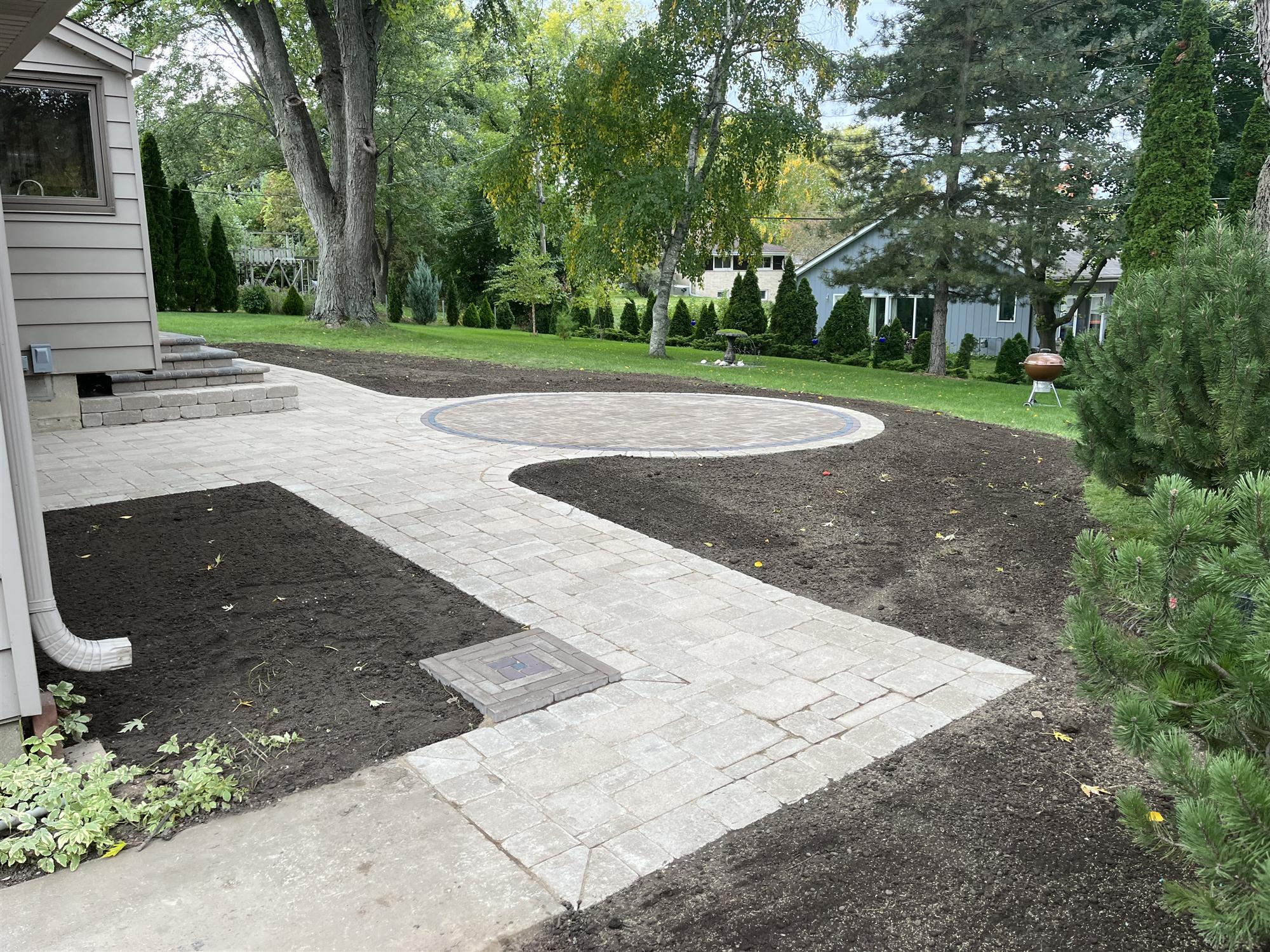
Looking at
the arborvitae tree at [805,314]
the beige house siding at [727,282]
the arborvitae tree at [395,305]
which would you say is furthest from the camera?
the beige house siding at [727,282]

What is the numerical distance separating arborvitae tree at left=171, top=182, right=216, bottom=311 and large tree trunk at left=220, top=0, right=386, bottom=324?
455cm

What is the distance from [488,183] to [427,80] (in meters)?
8.23

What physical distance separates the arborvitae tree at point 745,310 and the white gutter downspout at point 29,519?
25.7 metres

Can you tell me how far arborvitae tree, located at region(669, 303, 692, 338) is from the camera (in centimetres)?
2994

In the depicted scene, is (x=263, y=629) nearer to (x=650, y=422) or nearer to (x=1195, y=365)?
(x=1195, y=365)

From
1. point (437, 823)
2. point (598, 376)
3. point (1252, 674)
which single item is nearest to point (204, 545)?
point (437, 823)

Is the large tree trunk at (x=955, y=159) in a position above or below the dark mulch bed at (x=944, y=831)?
above

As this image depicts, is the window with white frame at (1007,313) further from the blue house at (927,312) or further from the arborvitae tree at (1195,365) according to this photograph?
the arborvitae tree at (1195,365)

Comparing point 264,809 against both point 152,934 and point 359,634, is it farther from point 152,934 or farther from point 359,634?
point 359,634

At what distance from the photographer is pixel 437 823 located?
268cm

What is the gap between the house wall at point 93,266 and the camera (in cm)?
762

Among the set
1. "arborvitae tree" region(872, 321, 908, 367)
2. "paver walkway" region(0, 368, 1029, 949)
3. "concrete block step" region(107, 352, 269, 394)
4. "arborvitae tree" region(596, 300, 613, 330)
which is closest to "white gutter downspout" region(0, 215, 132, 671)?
"paver walkway" region(0, 368, 1029, 949)

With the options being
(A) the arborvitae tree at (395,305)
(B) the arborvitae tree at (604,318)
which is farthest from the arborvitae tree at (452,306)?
(B) the arborvitae tree at (604,318)

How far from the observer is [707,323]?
2847cm
